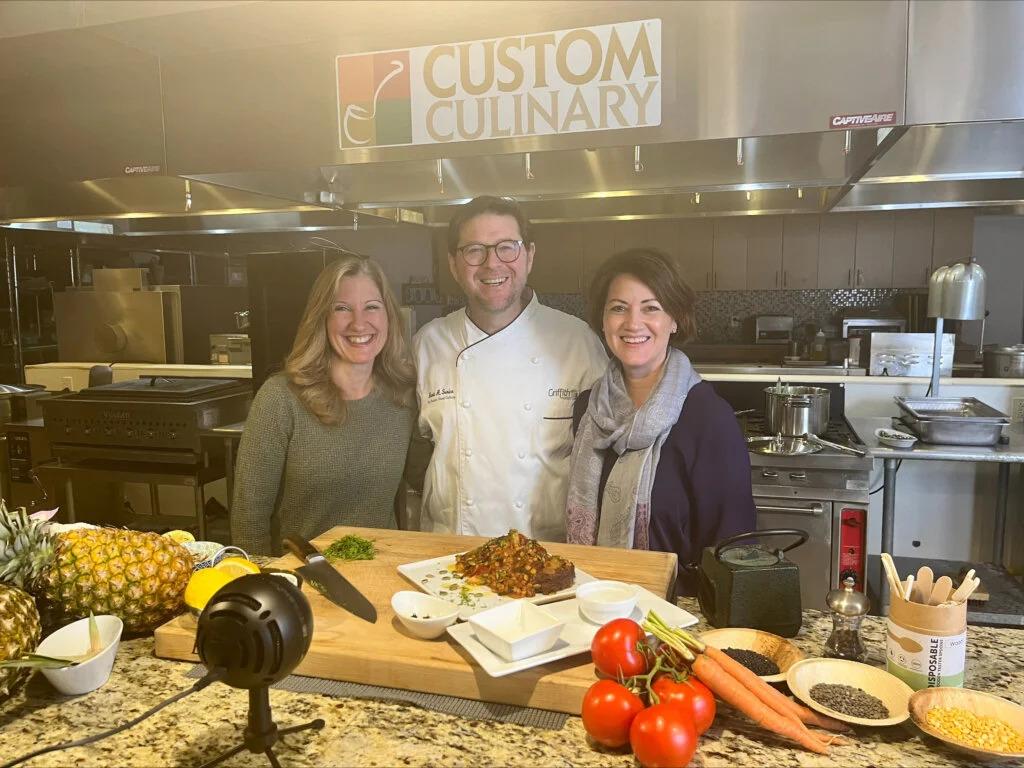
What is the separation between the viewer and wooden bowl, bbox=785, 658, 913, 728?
962 mm

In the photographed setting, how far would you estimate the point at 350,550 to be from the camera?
1.56 m

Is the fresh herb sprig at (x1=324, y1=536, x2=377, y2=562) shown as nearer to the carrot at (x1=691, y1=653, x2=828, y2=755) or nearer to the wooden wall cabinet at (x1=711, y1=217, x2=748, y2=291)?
the carrot at (x1=691, y1=653, x2=828, y2=755)

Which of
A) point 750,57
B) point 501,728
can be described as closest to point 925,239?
point 750,57

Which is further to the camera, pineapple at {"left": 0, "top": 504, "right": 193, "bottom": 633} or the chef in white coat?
the chef in white coat

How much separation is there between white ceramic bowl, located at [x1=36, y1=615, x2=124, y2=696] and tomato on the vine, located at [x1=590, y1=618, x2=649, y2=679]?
73 cm

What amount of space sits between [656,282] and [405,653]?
1.19 meters

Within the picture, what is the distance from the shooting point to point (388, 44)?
1.96 metres

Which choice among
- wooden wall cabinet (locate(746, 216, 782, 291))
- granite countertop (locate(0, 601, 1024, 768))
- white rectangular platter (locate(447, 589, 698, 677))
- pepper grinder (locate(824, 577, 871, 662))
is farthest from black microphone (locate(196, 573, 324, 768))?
wooden wall cabinet (locate(746, 216, 782, 291))

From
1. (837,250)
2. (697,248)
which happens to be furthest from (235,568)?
(837,250)

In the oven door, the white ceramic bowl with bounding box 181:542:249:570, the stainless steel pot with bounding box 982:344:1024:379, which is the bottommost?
the oven door

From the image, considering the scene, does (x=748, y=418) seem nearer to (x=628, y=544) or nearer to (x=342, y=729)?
(x=628, y=544)

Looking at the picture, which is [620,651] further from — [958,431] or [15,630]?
[958,431]

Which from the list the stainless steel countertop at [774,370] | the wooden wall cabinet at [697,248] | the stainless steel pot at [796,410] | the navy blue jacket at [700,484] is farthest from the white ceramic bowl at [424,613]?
the wooden wall cabinet at [697,248]

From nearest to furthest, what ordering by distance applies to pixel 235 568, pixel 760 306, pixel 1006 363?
pixel 235 568
pixel 1006 363
pixel 760 306
